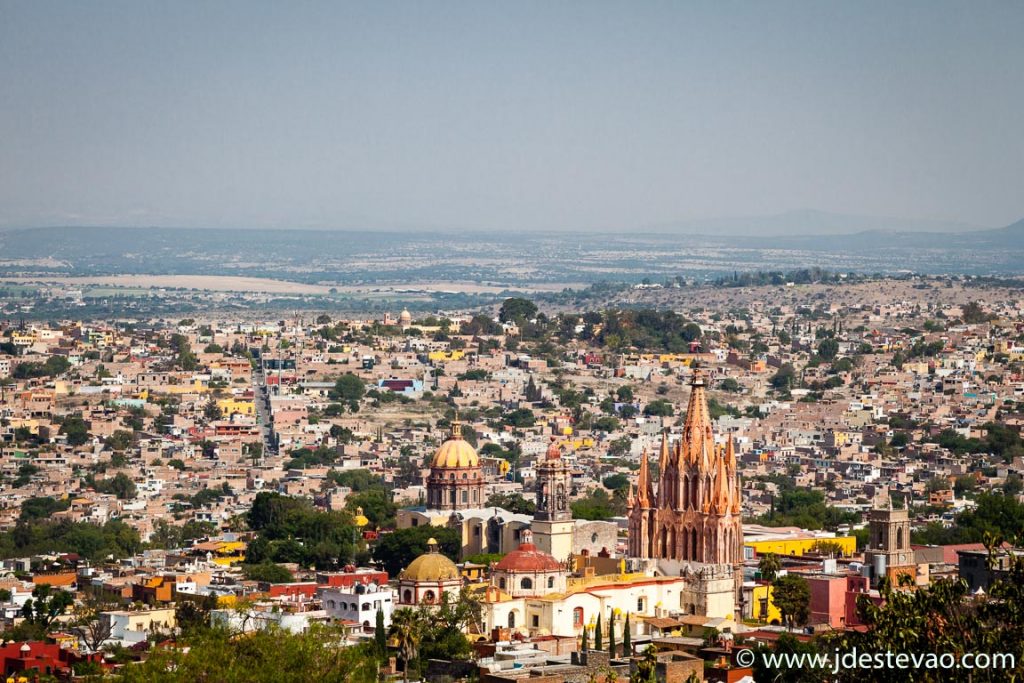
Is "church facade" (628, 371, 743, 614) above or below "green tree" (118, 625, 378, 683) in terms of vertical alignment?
below

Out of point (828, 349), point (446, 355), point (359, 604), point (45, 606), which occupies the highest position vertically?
point (359, 604)

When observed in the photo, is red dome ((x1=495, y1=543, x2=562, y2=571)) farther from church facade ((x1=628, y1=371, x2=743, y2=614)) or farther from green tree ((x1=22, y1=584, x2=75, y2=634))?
green tree ((x1=22, y1=584, x2=75, y2=634))

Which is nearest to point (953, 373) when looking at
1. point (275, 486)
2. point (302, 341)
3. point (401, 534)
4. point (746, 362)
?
point (746, 362)

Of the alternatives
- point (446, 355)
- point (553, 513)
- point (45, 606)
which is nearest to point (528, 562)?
point (553, 513)

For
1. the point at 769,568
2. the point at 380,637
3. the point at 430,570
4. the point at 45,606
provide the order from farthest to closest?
the point at 769,568 → the point at 45,606 → the point at 430,570 → the point at 380,637

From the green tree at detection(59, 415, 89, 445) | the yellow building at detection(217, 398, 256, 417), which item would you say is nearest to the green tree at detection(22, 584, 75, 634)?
the green tree at detection(59, 415, 89, 445)

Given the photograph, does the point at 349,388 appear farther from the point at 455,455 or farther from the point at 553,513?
the point at 553,513
